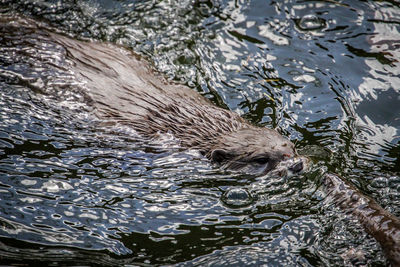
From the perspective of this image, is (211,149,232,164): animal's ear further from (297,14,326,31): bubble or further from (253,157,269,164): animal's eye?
(297,14,326,31): bubble

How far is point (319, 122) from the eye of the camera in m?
6.00

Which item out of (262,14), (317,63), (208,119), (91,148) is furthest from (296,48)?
(91,148)

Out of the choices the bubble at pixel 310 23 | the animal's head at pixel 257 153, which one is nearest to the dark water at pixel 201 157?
the bubble at pixel 310 23

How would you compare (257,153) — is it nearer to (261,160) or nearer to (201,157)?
(261,160)

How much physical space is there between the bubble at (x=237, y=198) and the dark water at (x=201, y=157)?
0.09 feet

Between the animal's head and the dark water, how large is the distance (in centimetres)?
13

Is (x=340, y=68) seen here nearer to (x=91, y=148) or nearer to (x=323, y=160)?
(x=323, y=160)

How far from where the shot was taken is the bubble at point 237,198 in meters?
4.62

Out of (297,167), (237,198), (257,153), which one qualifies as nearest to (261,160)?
(257,153)

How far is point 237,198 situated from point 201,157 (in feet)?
2.75

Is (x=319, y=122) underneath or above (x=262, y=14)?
underneath

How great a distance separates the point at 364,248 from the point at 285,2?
5.04 metres

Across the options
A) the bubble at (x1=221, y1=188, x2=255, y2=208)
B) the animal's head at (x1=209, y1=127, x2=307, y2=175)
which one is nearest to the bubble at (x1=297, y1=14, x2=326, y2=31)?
the animal's head at (x1=209, y1=127, x2=307, y2=175)

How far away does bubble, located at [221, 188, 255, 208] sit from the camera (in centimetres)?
462
